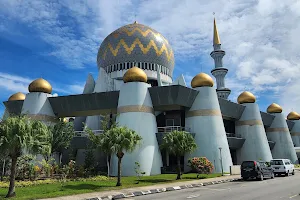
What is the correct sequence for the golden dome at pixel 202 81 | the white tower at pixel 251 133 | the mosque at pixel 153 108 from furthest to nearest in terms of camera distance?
the white tower at pixel 251 133 → the golden dome at pixel 202 81 → the mosque at pixel 153 108

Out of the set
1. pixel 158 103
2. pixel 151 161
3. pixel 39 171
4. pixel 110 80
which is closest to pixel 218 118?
pixel 158 103

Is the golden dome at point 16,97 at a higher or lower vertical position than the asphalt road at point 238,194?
higher

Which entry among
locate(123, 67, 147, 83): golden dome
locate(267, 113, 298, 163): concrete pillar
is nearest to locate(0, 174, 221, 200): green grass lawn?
locate(123, 67, 147, 83): golden dome

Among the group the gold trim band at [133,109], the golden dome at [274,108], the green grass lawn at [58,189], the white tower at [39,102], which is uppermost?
the golden dome at [274,108]

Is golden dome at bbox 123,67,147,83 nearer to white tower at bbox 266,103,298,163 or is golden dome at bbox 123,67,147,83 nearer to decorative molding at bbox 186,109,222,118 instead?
decorative molding at bbox 186,109,222,118

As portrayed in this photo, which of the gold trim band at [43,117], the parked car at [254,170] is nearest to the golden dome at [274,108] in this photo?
the parked car at [254,170]

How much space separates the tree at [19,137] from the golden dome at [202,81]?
85.5 feet

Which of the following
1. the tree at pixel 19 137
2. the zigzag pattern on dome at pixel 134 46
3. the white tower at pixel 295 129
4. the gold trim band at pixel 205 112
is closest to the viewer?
the tree at pixel 19 137

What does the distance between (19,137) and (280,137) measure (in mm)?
52043

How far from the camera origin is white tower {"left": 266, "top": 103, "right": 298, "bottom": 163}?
5388cm

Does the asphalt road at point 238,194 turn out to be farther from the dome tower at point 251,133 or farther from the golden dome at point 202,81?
the dome tower at point 251,133

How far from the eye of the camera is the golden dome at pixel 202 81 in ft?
128

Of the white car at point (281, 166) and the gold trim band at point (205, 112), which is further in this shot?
the gold trim band at point (205, 112)

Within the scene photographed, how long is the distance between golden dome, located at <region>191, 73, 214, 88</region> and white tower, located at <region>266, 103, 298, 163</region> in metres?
25.0
